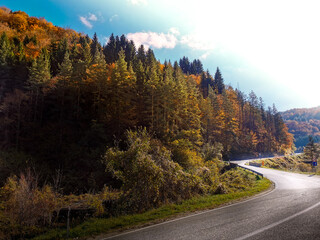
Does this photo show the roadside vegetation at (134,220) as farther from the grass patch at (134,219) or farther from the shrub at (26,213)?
the shrub at (26,213)

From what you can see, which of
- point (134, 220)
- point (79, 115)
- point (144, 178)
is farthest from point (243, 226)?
point (79, 115)

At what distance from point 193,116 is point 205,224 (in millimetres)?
33457

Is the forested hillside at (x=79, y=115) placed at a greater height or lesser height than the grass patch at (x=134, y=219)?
greater

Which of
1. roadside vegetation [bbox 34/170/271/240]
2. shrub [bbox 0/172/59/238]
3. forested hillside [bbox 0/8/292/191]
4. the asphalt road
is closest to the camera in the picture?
the asphalt road

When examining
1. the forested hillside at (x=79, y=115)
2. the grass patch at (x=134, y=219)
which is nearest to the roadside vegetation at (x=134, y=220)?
the grass patch at (x=134, y=219)

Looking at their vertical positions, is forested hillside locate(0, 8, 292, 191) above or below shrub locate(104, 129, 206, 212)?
above

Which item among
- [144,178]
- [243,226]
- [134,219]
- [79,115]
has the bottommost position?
[134,219]

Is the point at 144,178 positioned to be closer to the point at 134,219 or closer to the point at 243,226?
the point at 134,219

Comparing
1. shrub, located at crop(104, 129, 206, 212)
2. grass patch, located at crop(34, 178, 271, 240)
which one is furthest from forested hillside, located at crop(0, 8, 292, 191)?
grass patch, located at crop(34, 178, 271, 240)

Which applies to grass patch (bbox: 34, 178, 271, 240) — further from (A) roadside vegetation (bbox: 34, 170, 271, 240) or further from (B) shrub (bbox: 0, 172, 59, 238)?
(B) shrub (bbox: 0, 172, 59, 238)

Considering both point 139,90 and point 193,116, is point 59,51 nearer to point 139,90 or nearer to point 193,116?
point 139,90

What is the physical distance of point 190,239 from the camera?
6156 millimetres

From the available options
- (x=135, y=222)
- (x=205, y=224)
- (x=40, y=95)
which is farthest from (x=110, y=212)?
(x=40, y=95)

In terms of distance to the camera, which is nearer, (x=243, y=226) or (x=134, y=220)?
(x=243, y=226)
